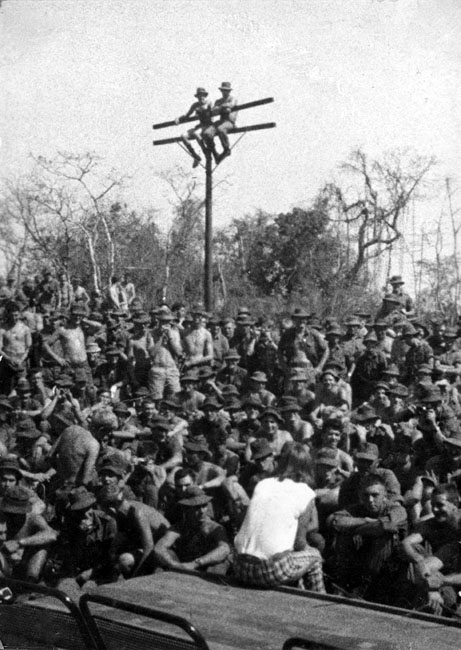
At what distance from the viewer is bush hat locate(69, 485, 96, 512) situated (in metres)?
8.20

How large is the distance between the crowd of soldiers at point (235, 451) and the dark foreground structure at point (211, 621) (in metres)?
0.42

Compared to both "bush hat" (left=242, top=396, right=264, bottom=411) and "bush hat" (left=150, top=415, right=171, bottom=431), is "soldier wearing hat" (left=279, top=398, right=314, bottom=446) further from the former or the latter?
"bush hat" (left=150, top=415, right=171, bottom=431)

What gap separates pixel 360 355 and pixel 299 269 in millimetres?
14226

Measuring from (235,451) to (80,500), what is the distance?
208 cm

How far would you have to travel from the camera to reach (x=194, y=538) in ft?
25.9

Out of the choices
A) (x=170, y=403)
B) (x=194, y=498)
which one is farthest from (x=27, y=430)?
(x=194, y=498)

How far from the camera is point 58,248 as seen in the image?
2462cm

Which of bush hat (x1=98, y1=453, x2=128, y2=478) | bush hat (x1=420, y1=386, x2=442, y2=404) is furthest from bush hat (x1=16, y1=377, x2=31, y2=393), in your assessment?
bush hat (x1=420, y1=386, x2=442, y2=404)

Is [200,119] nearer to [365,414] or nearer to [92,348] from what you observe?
[92,348]

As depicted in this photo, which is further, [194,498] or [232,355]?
[232,355]

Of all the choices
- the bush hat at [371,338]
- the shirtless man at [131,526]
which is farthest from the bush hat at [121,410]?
the bush hat at [371,338]

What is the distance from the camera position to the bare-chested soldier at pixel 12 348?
13359 mm

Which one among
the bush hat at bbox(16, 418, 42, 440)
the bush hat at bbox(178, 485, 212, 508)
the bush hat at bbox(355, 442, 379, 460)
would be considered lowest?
the bush hat at bbox(178, 485, 212, 508)

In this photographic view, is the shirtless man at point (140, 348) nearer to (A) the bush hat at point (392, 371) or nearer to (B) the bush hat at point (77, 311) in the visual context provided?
(B) the bush hat at point (77, 311)
